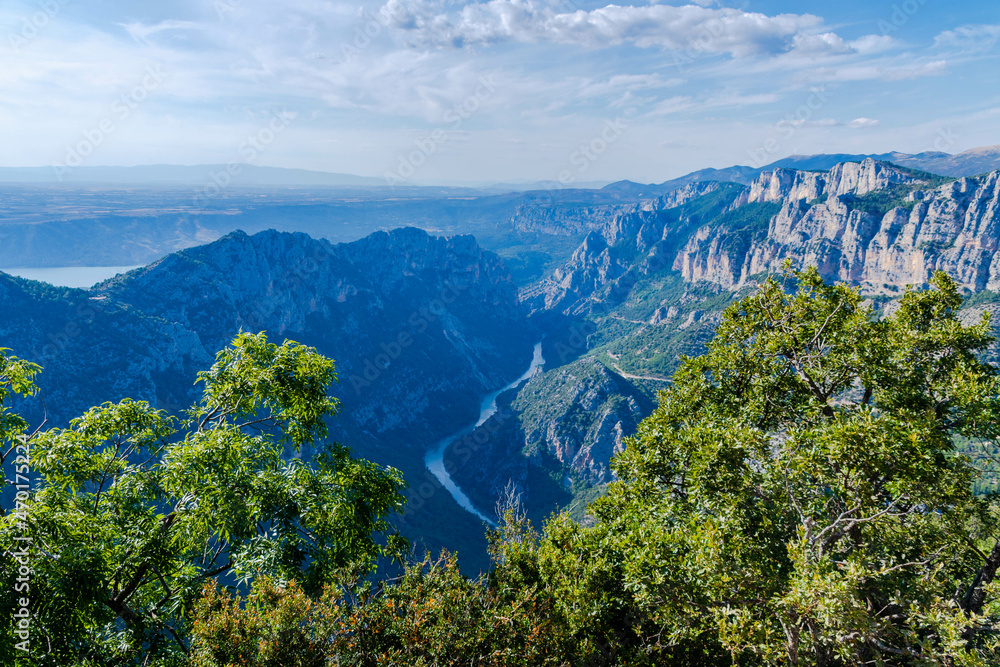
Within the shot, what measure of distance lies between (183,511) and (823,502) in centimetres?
1599

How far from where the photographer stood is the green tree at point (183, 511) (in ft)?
31.7

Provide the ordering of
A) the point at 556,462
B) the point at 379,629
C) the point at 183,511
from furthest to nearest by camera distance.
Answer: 1. the point at 556,462
2. the point at 183,511
3. the point at 379,629

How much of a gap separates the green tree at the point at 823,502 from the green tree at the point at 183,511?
8178 mm

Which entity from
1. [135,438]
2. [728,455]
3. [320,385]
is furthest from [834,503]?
[135,438]

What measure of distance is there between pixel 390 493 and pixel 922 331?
61.2 feet

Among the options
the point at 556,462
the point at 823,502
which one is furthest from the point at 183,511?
the point at 556,462

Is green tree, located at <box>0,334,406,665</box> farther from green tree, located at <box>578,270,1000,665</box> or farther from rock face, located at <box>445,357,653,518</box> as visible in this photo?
rock face, located at <box>445,357,653,518</box>

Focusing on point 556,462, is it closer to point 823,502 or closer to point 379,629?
point 823,502

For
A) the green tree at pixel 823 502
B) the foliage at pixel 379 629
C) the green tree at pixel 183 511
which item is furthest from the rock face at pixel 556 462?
the green tree at pixel 183 511

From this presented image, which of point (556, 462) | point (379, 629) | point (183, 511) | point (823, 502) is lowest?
point (556, 462)

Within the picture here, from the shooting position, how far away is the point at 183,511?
1183 cm

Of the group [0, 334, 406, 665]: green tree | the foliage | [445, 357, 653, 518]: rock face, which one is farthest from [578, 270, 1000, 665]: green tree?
[445, 357, 653, 518]: rock face

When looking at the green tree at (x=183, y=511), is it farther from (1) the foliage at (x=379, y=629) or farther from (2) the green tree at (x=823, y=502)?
(2) the green tree at (x=823, y=502)

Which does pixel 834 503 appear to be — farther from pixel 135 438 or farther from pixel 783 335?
pixel 135 438
